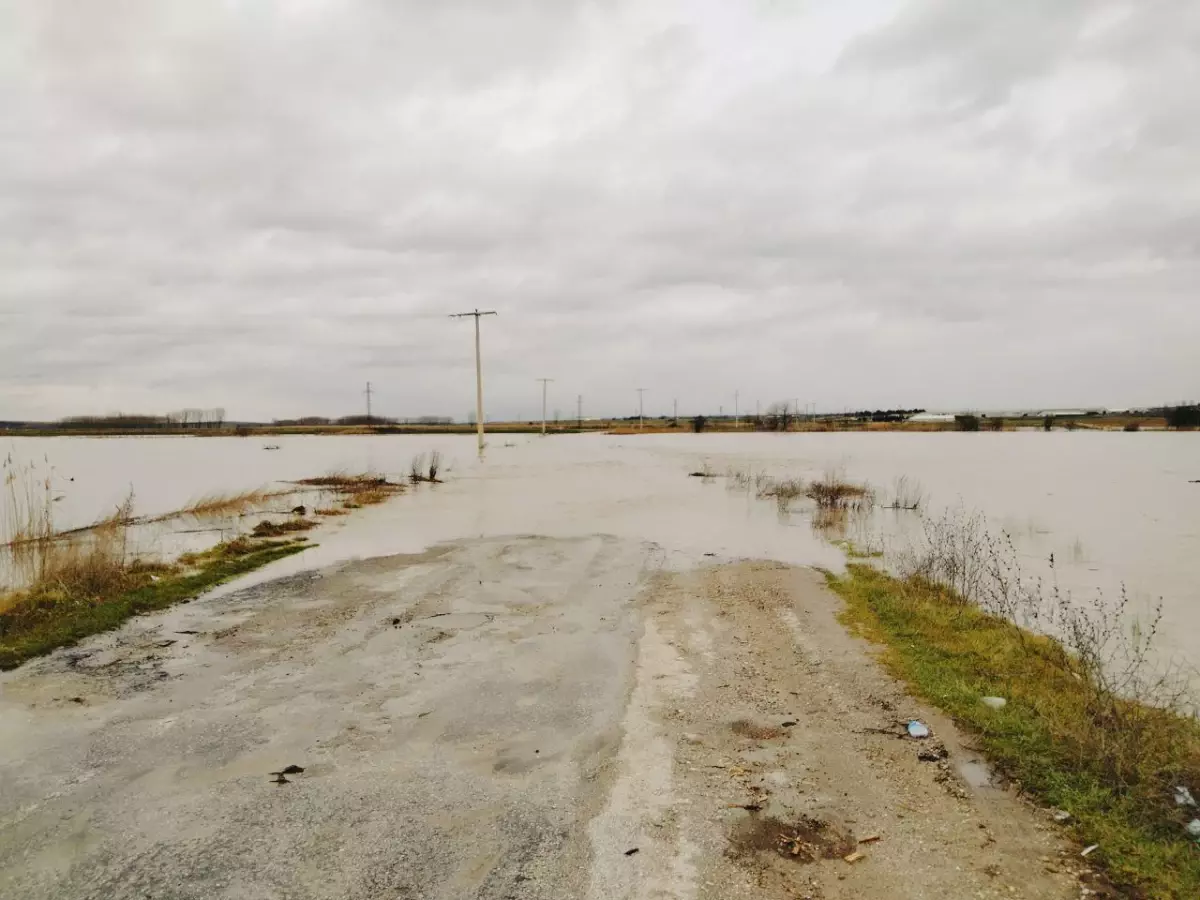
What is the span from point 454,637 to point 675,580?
501 centimetres

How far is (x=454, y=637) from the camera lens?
30.1ft

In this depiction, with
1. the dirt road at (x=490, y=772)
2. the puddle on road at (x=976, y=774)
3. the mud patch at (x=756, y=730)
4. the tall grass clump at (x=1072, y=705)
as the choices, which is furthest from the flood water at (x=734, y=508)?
the mud patch at (x=756, y=730)

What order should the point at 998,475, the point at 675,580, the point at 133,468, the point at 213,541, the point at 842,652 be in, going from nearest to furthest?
the point at 842,652 → the point at 675,580 → the point at 213,541 → the point at 998,475 → the point at 133,468

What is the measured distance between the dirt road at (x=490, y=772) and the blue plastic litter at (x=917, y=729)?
0.12 m

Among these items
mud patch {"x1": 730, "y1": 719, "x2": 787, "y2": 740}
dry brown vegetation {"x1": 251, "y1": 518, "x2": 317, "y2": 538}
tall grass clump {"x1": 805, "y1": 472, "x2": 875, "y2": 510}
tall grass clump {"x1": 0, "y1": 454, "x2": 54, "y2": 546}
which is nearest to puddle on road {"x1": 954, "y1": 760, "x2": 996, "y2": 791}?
mud patch {"x1": 730, "y1": 719, "x2": 787, "y2": 740}

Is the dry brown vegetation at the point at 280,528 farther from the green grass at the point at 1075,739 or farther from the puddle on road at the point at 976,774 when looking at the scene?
the puddle on road at the point at 976,774

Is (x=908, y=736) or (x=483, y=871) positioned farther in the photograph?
(x=908, y=736)

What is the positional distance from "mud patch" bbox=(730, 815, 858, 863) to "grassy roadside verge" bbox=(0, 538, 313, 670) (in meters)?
8.27

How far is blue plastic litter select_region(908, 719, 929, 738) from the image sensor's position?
6.08m

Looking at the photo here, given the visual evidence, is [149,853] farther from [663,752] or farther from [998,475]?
[998,475]

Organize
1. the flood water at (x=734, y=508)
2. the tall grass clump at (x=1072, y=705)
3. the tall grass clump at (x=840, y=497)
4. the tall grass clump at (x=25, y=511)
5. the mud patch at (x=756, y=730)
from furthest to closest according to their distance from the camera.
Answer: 1. the tall grass clump at (x=840, y=497)
2. the flood water at (x=734, y=508)
3. the tall grass clump at (x=25, y=511)
4. the mud patch at (x=756, y=730)
5. the tall grass clump at (x=1072, y=705)

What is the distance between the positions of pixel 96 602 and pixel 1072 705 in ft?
40.6

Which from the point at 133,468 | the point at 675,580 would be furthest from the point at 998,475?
the point at 133,468

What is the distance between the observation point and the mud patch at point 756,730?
19.9ft
